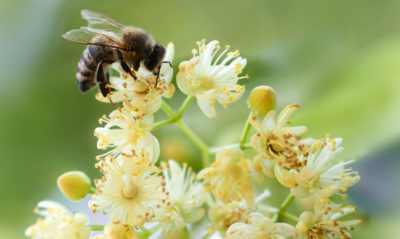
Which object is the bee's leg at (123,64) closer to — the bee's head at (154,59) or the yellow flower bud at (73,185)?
the bee's head at (154,59)

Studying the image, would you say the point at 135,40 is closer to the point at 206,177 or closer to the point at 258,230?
the point at 206,177

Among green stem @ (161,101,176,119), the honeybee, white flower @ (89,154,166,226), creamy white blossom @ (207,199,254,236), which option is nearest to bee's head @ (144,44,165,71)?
the honeybee

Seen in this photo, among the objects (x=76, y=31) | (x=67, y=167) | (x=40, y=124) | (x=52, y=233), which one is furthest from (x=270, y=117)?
(x=40, y=124)

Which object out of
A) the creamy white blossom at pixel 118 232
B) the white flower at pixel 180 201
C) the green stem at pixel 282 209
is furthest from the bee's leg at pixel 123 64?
the green stem at pixel 282 209

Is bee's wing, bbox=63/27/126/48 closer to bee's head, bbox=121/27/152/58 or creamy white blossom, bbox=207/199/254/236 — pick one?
bee's head, bbox=121/27/152/58

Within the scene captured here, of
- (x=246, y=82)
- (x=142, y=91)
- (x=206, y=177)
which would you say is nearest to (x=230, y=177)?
(x=206, y=177)

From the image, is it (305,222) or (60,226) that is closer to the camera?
(305,222)
